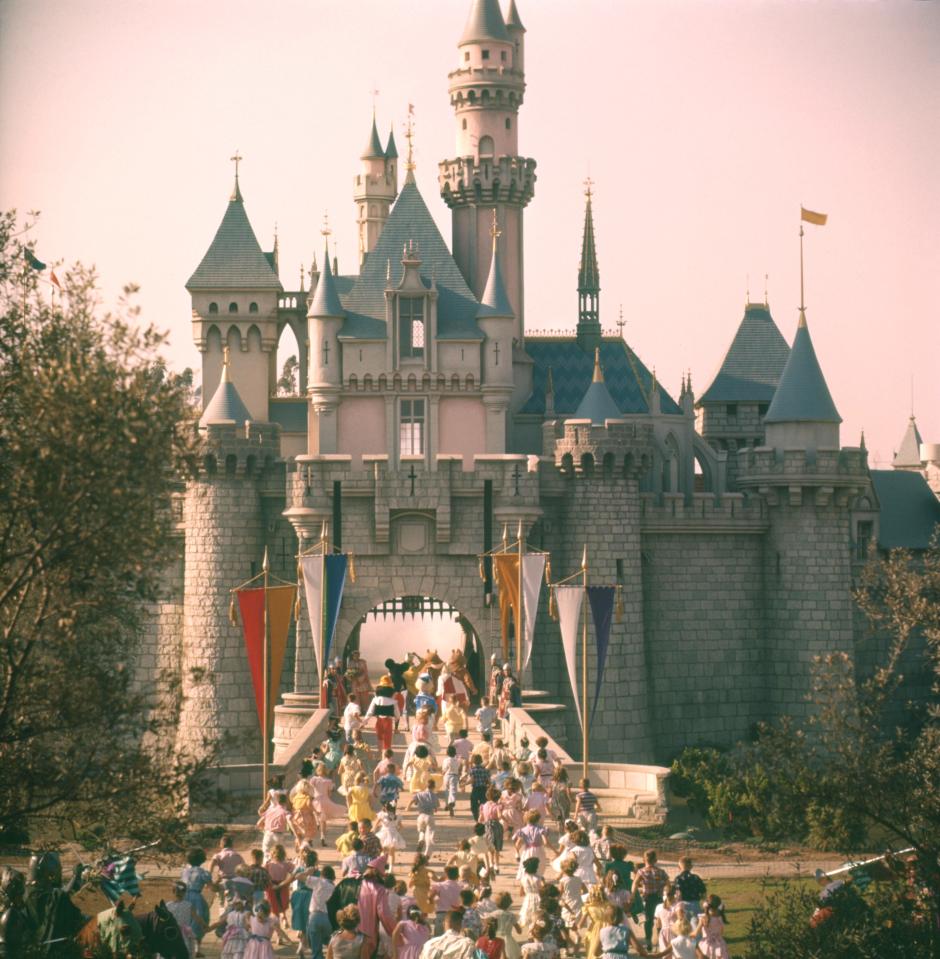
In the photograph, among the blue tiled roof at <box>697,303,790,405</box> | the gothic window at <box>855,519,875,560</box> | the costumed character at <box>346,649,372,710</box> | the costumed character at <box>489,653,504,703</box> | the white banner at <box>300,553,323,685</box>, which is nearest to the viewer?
the costumed character at <box>346,649,372,710</box>

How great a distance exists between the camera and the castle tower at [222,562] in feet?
161

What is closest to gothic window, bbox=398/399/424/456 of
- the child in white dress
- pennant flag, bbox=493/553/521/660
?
pennant flag, bbox=493/553/521/660

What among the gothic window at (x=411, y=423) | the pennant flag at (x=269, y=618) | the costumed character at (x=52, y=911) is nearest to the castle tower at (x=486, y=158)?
the gothic window at (x=411, y=423)

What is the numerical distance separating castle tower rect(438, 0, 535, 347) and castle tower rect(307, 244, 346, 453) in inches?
213

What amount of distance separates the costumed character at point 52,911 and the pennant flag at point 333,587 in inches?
780

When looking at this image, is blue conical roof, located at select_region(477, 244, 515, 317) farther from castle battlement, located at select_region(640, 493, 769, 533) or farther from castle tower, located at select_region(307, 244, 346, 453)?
castle battlement, located at select_region(640, 493, 769, 533)

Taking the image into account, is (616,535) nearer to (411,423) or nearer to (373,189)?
(411,423)

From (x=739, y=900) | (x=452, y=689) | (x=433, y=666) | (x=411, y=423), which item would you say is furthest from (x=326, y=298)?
(x=739, y=900)

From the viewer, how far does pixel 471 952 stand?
21.6m

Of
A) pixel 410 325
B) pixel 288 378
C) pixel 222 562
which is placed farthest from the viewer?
pixel 288 378

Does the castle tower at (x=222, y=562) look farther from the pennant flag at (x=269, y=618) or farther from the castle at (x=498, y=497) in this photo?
the pennant flag at (x=269, y=618)

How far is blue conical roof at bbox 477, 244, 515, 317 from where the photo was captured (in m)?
53.6

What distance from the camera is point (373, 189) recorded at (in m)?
73.4

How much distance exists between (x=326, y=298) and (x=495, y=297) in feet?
13.0
